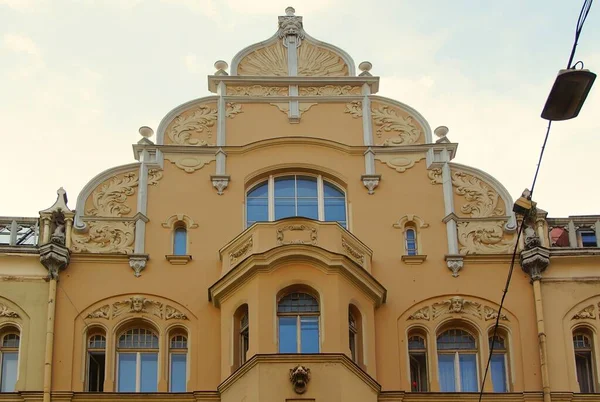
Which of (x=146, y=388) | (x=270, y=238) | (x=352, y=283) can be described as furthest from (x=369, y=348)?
(x=146, y=388)

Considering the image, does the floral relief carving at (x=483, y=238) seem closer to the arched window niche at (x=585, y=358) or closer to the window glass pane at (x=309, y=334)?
the arched window niche at (x=585, y=358)

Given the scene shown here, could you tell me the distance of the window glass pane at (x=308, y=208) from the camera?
2631 cm

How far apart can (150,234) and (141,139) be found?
2.47 metres

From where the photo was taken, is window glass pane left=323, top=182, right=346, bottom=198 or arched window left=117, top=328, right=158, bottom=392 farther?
window glass pane left=323, top=182, right=346, bottom=198

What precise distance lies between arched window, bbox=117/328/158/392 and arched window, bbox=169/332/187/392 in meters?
0.30

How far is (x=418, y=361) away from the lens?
81.5 feet

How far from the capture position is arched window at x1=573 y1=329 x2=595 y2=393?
24641 mm

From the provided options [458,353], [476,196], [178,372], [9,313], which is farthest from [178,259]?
[476,196]

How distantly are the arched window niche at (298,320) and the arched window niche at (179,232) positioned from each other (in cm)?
256

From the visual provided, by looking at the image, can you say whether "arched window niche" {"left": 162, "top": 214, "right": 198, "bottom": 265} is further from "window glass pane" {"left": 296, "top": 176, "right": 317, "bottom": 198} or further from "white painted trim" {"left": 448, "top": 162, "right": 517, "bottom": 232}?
"white painted trim" {"left": 448, "top": 162, "right": 517, "bottom": 232}

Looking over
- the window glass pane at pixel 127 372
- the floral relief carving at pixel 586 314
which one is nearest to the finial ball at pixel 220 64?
the window glass pane at pixel 127 372

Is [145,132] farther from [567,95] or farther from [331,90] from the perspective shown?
[567,95]

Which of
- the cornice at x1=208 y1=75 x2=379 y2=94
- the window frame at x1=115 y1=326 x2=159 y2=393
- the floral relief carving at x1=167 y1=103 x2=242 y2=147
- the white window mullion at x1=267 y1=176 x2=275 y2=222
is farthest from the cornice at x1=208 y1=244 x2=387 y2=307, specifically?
the cornice at x1=208 y1=75 x2=379 y2=94

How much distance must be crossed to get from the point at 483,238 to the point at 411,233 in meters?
1.52
